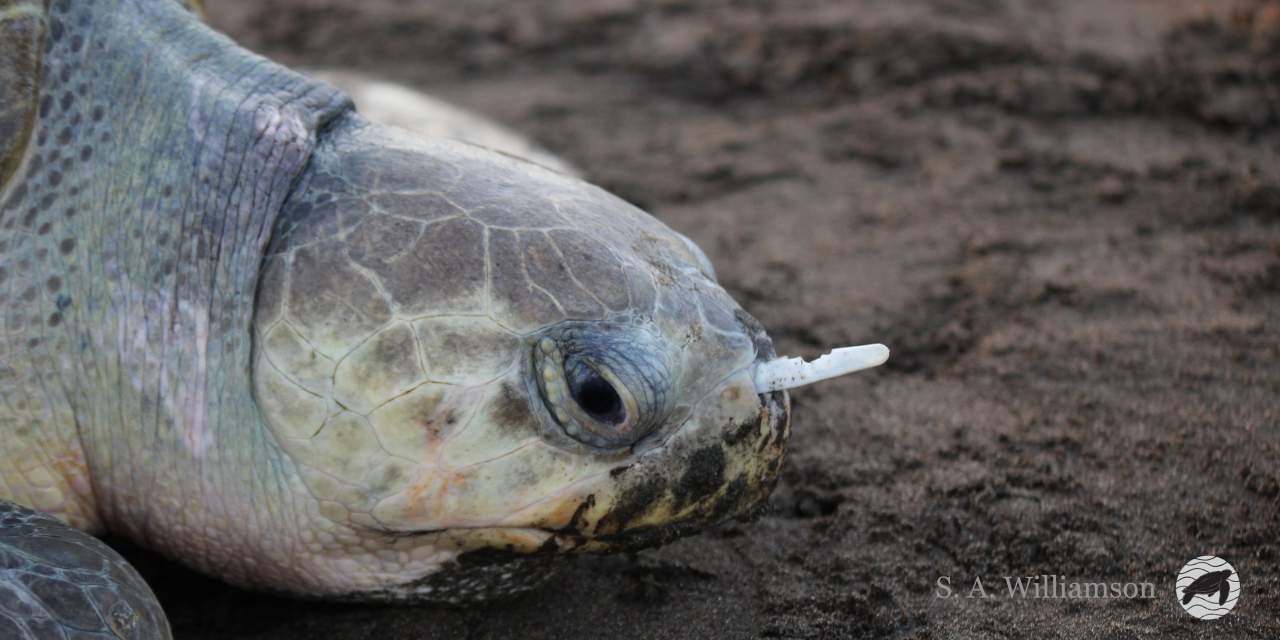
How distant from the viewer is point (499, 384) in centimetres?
157

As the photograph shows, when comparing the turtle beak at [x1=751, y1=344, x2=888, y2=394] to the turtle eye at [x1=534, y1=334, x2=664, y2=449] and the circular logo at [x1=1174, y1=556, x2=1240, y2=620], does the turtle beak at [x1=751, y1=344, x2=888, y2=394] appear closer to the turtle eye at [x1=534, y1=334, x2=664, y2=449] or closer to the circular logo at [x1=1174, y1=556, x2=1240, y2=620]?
the turtle eye at [x1=534, y1=334, x2=664, y2=449]

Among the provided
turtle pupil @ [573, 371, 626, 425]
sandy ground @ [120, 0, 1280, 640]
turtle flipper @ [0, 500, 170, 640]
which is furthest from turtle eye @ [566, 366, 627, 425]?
turtle flipper @ [0, 500, 170, 640]

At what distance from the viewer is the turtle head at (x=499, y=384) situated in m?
1.57

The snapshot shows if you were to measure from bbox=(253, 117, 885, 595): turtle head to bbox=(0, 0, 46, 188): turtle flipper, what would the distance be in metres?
0.42

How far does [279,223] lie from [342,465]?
389 mm

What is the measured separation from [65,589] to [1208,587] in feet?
5.45

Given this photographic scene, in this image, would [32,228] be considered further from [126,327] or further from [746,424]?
[746,424]

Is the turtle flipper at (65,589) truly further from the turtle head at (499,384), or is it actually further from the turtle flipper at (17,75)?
the turtle flipper at (17,75)

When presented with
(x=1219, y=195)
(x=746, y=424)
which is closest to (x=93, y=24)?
(x=746, y=424)

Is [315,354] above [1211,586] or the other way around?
above

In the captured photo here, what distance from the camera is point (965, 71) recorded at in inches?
154

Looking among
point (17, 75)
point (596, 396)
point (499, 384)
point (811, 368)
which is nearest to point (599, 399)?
point (596, 396)

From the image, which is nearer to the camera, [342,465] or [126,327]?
[342,465]

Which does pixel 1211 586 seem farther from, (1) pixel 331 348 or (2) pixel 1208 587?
(1) pixel 331 348
